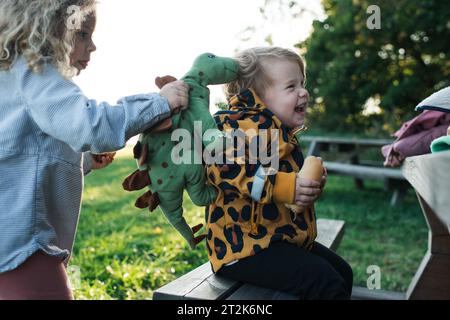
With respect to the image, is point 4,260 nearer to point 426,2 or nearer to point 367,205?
point 367,205

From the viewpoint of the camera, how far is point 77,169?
6.04 feet

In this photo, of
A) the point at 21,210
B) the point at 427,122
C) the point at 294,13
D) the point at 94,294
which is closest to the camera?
the point at 21,210

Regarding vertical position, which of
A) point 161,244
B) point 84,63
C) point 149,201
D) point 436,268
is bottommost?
point 161,244

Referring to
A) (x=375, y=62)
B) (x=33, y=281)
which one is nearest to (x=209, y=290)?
(x=33, y=281)

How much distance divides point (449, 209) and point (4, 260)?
128 cm

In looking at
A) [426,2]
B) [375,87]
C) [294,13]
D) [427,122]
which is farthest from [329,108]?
[427,122]

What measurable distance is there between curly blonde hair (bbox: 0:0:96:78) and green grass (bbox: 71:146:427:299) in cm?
166

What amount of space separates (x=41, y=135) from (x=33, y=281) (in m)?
0.45

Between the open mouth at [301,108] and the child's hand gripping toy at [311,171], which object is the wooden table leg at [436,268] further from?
the child's hand gripping toy at [311,171]

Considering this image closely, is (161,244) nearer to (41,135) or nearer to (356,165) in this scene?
(41,135)

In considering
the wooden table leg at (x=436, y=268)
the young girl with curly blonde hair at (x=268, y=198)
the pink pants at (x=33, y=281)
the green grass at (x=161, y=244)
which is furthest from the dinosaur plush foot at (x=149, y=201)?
the wooden table leg at (x=436, y=268)

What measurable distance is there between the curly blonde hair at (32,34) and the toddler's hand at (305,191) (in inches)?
31.1

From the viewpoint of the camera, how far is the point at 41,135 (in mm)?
1699

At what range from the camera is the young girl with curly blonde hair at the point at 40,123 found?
5.24 feet
